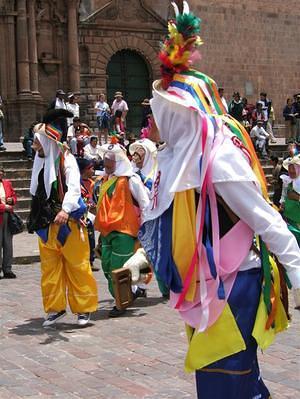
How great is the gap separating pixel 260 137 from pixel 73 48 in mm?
8833

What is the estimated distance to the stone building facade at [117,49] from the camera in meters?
24.6

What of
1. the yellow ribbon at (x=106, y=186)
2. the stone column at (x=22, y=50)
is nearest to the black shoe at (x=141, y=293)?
the yellow ribbon at (x=106, y=186)

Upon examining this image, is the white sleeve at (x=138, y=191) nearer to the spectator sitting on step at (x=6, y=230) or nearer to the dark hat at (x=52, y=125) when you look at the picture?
the dark hat at (x=52, y=125)

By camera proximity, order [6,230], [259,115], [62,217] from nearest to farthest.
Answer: [62,217], [6,230], [259,115]

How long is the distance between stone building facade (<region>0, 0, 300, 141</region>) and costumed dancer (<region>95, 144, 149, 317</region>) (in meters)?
16.9

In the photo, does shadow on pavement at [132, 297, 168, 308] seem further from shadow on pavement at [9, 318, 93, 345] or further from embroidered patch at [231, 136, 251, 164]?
embroidered patch at [231, 136, 251, 164]

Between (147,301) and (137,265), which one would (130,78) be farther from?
(137,265)

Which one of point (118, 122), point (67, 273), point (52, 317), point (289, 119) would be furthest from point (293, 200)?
point (289, 119)

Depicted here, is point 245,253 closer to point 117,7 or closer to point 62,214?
point 62,214

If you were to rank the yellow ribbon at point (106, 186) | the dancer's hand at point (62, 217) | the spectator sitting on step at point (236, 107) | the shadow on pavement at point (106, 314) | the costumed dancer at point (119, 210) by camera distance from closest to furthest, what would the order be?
the dancer's hand at point (62, 217), the shadow on pavement at point (106, 314), the costumed dancer at point (119, 210), the yellow ribbon at point (106, 186), the spectator sitting on step at point (236, 107)

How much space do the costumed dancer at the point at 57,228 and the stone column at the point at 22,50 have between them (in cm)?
1820

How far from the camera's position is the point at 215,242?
3.09 m

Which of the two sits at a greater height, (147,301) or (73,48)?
(73,48)

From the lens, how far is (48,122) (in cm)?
685
